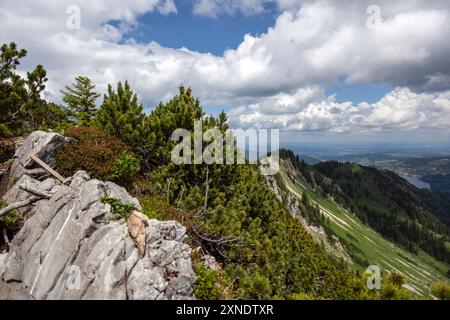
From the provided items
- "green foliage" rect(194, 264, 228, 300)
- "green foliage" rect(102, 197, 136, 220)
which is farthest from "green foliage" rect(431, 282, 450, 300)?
"green foliage" rect(102, 197, 136, 220)

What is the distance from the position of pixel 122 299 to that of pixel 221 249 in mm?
6984

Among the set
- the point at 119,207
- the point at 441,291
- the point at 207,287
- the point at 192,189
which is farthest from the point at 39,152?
the point at 441,291

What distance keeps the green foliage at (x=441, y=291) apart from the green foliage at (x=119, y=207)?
10478mm

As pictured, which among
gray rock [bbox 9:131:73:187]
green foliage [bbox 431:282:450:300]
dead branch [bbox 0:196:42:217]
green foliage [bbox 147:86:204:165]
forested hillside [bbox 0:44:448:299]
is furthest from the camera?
green foliage [bbox 147:86:204:165]

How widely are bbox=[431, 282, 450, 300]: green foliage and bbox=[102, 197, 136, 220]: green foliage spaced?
1048cm

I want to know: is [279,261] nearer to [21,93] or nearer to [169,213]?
[169,213]

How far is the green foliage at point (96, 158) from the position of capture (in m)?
15.8

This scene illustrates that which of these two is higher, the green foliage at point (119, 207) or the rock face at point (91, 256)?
the green foliage at point (119, 207)

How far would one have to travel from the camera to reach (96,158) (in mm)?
16031

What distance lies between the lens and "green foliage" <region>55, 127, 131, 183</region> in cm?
1580

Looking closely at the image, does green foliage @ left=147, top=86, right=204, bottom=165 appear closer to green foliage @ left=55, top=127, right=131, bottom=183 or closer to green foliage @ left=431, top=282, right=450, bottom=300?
green foliage @ left=55, top=127, right=131, bottom=183

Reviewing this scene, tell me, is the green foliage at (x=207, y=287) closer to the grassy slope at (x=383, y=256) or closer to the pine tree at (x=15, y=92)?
the pine tree at (x=15, y=92)

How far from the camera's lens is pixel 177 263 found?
33.0ft

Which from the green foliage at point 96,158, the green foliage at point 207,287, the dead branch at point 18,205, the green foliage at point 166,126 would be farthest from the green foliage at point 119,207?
the green foliage at point 166,126
